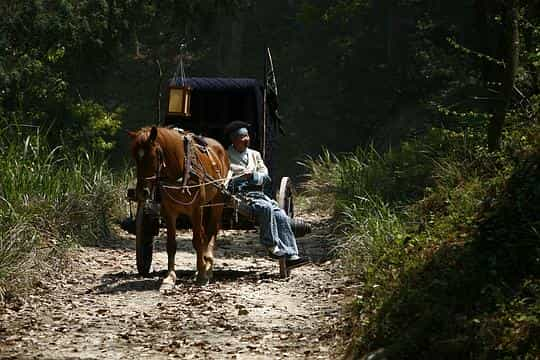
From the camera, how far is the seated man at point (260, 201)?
37.8 ft

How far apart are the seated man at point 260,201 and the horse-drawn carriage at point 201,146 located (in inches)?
8.7

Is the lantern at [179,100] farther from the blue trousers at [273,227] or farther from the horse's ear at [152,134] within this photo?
the horse's ear at [152,134]

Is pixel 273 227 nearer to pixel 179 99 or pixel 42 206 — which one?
pixel 179 99

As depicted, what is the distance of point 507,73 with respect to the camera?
11234 millimetres

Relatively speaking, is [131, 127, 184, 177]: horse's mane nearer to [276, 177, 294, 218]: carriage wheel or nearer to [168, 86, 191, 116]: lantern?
[168, 86, 191, 116]: lantern

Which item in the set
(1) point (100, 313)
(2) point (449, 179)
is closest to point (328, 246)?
(2) point (449, 179)

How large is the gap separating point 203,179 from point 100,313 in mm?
2153

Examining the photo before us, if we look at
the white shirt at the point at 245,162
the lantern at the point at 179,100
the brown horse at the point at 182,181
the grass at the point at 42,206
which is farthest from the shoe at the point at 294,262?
the grass at the point at 42,206

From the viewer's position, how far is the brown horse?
10.4m

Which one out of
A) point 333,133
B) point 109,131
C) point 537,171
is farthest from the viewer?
point 333,133

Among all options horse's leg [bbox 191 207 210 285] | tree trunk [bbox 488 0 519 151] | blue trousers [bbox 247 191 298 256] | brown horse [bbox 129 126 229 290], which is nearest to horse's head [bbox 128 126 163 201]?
brown horse [bbox 129 126 229 290]

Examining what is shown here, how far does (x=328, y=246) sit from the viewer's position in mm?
14633

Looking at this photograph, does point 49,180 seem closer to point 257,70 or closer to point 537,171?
point 537,171

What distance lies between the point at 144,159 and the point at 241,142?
211cm
